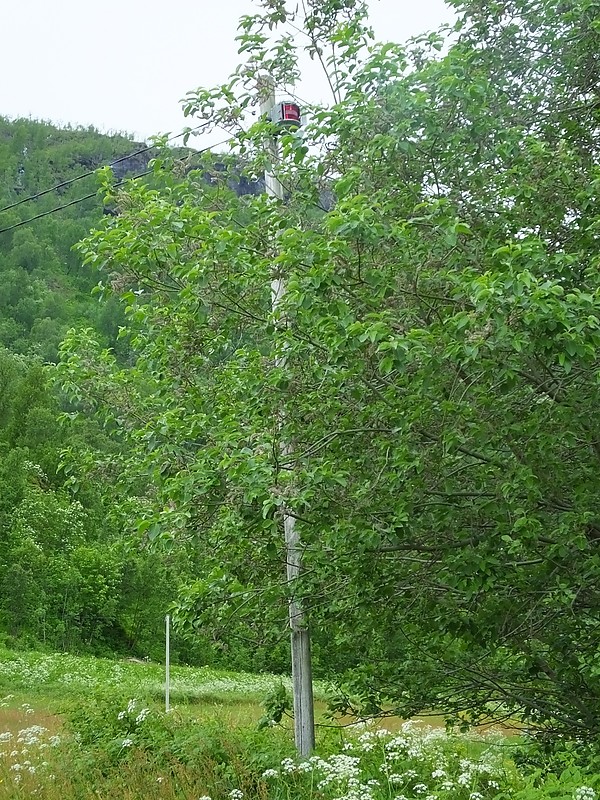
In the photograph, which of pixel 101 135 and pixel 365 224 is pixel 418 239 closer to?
pixel 365 224

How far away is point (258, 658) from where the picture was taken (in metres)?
8.16

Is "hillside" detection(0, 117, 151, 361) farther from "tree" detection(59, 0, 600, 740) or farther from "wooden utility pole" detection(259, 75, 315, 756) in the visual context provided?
"tree" detection(59, 0, 600, 740)

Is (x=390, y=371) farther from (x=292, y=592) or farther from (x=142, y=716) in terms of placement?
(x=142, y=716)

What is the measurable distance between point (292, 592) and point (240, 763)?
2044mm

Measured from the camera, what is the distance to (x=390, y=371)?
15.1ft

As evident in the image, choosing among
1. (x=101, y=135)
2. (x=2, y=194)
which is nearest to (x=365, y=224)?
(x=2, y=194)

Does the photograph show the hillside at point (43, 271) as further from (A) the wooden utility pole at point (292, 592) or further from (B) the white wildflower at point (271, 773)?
(B) the white wildflower at point (271, 773)

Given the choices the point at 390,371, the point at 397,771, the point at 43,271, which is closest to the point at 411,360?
the point at 390,371

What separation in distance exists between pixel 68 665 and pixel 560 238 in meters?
25.7

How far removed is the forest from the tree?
2cm

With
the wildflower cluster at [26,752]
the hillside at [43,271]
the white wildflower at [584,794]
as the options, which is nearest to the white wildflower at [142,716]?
the wildflower cluster at [26,752]

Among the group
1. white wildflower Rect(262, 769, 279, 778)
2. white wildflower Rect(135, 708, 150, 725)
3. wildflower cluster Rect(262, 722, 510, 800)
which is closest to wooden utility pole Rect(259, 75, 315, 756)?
wildflower cluster Rect(262, 722, 510, 800)

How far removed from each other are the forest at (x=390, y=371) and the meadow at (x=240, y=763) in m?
0.39

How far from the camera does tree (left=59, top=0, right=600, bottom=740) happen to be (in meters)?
4.93
